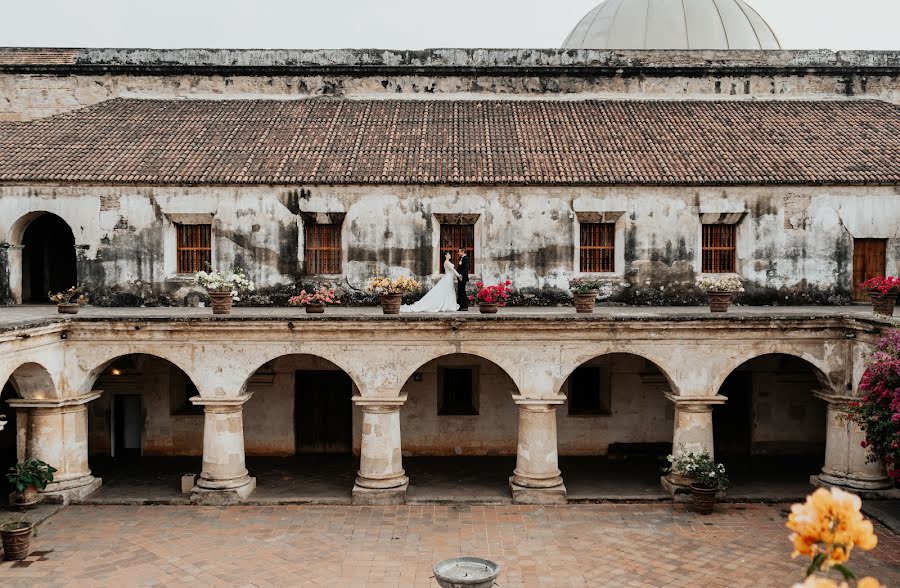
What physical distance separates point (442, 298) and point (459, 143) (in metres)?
4.87

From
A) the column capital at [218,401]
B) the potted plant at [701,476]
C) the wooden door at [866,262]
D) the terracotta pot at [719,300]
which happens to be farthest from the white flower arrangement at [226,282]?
the wooden door at [866,262]

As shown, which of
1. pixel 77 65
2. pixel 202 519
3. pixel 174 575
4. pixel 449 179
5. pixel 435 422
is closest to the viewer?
pixel 174 575

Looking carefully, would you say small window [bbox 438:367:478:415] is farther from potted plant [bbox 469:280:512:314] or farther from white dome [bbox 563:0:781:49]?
white dome [bbox 563:0:781:49]

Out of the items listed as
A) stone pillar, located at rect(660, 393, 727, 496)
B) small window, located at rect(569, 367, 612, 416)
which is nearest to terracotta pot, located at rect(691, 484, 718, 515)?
stone pillar, located at rect(660, 393, 727, 496)

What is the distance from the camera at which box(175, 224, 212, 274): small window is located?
20.3m

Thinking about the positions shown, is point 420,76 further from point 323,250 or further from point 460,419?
point 460,419

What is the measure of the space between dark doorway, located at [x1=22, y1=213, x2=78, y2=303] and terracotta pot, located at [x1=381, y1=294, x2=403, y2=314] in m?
10.3

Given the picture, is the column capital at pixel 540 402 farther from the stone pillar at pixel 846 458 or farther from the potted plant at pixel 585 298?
the stone pillar at pixel 846 458

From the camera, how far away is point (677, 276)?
65.9ft

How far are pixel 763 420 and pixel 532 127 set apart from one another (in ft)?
33.5

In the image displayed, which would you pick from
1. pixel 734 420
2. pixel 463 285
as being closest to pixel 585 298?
pixel 463 285

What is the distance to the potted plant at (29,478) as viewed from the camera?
16672mm

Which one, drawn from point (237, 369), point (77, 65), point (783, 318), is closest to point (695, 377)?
point (783, 318)

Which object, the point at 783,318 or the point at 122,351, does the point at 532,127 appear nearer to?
the point at 783,318
